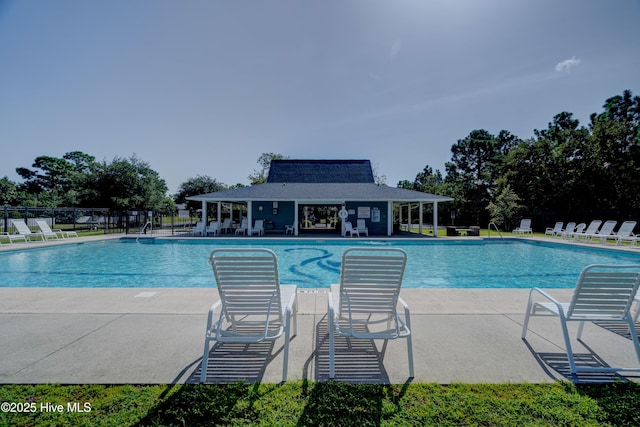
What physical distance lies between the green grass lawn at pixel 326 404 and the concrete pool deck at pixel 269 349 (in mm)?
145

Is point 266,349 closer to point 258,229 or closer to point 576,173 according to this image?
point 258,229

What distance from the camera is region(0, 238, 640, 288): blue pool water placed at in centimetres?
764

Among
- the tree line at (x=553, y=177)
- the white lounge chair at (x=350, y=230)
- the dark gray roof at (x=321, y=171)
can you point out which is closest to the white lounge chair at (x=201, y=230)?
the dark gray roof at (x=321, y=171)

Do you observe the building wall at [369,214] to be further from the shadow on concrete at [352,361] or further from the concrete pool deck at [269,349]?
the shadow on concrete at [352,361]

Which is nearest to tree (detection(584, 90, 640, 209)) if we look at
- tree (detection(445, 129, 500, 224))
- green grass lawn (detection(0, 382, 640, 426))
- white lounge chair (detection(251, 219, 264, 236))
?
tree (detection(445, 129, 500, 224))

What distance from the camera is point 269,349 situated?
2918mm

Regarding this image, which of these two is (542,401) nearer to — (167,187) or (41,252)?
(41,252)

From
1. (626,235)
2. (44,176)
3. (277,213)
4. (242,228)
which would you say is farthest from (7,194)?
(626,235)

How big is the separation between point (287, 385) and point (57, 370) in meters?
1.92

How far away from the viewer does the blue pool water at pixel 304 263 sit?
7.64 metres

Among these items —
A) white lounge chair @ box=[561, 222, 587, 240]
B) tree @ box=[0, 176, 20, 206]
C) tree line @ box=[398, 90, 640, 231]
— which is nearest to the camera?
white lounge chair @ box=[561, 222, 587, 240]

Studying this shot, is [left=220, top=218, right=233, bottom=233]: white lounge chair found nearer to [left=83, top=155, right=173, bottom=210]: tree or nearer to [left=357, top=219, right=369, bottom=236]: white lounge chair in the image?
[left=83, top=155, right=173, bottom=210]: tree

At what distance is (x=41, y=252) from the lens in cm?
1192

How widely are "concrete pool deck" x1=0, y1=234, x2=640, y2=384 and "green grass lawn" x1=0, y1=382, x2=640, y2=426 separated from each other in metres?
0.14
